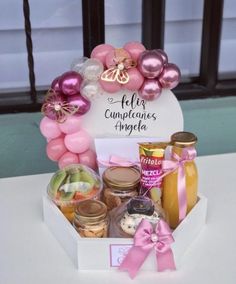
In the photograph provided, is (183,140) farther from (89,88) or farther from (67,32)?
(67,32)

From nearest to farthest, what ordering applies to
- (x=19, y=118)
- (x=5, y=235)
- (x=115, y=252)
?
(x=115, y=252), (x=5, y=235), (x=19, y=118)

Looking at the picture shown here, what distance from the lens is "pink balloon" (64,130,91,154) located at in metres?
1.00

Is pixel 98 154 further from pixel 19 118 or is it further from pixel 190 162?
pixel 19 118

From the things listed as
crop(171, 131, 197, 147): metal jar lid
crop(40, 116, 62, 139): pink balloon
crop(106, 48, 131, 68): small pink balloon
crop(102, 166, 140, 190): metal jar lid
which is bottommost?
crop(102, 166, 140, 190): metal jar lid

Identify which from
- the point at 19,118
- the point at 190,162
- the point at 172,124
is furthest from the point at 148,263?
the point at 19,118

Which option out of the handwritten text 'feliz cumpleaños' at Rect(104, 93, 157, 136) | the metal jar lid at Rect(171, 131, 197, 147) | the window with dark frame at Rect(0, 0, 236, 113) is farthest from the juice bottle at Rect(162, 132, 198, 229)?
the window with dark frame at Rect(0, 0, 236, 113)

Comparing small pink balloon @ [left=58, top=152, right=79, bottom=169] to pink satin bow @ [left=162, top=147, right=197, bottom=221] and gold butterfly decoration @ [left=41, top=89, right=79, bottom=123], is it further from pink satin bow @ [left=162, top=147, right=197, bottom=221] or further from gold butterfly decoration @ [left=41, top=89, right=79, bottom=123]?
pink satin bow @ [left=162, top=147, right=197, bottom=221]

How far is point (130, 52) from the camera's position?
987 millimetres

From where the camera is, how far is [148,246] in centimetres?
84

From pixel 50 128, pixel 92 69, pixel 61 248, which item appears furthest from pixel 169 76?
pixel 61 248

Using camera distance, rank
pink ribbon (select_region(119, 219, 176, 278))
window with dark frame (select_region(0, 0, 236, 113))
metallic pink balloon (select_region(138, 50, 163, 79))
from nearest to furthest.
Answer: pink ribbon (select_region(119, 219, 176, 278))
metallic pink balloon (select_region(138, 50, 163, 79))
window with dark frame (select_region(0, 0, 236, 113))

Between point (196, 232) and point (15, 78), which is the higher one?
point (15, 78)

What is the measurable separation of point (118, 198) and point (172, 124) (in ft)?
0.65

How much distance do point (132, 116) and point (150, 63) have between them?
12 cm
